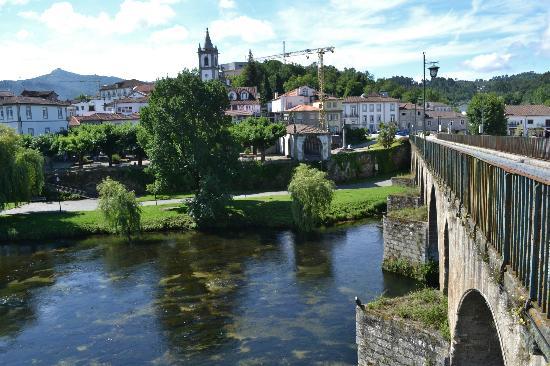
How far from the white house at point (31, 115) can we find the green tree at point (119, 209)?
126 ft

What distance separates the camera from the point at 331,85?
15600cm

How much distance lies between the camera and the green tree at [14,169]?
51094 millimetres

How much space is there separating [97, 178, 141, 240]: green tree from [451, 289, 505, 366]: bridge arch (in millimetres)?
35880

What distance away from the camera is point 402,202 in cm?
4303

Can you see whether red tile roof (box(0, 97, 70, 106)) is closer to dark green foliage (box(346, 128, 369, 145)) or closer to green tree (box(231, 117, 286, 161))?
green tree (box(231, 117, 286, 161))

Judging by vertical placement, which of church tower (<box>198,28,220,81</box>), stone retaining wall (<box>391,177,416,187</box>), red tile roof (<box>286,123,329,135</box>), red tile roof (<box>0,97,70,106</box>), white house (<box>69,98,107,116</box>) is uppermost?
church tower (<box>198,28,220,81</box>)

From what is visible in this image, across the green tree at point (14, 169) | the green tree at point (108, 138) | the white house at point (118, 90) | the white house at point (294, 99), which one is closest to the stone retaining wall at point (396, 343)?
the green tree at point (14, 169)

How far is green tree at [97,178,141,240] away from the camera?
4616 cm

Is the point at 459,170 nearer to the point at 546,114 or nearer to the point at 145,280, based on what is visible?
the point at 145,280

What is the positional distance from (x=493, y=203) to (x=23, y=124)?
81.1 m

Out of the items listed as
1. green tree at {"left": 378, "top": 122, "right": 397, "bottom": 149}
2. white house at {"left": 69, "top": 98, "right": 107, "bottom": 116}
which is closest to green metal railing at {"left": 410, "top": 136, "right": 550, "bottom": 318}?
green tree at {"left": 378, "top": 122, "right": 397, "bottom": 149}

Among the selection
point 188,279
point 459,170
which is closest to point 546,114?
point 188,279

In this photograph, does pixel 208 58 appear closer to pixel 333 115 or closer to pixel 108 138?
pixel 333 115

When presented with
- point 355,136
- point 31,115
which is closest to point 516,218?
point 31,115
